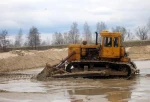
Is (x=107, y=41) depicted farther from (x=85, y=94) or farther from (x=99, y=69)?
(x=85, y=94)

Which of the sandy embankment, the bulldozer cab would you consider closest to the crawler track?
the bulldozer cab

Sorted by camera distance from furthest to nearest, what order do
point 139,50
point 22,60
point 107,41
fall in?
point 139,50 → point 22,60 → point 107,41

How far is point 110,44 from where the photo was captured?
21031 millimetres

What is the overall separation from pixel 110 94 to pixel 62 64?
26.6ft

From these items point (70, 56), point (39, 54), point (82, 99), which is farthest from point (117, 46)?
point (39, 54)

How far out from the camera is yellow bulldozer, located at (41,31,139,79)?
2094 cm

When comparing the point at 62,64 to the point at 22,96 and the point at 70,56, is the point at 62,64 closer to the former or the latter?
the point at 70,56

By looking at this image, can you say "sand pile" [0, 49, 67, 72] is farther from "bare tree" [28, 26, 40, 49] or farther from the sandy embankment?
"bare tree" [28, 26, 40, 49]

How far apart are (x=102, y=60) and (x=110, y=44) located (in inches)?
48.2

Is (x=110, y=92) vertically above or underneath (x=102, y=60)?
underneath

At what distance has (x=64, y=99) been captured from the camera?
13.6m

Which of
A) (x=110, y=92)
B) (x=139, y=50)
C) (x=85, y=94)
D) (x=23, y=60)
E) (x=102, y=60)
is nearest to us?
(x=85, y=94)

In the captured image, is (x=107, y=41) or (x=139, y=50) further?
(x=139, y=50)

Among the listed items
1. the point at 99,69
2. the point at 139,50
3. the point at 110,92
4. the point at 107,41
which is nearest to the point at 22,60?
the point at 99,69
